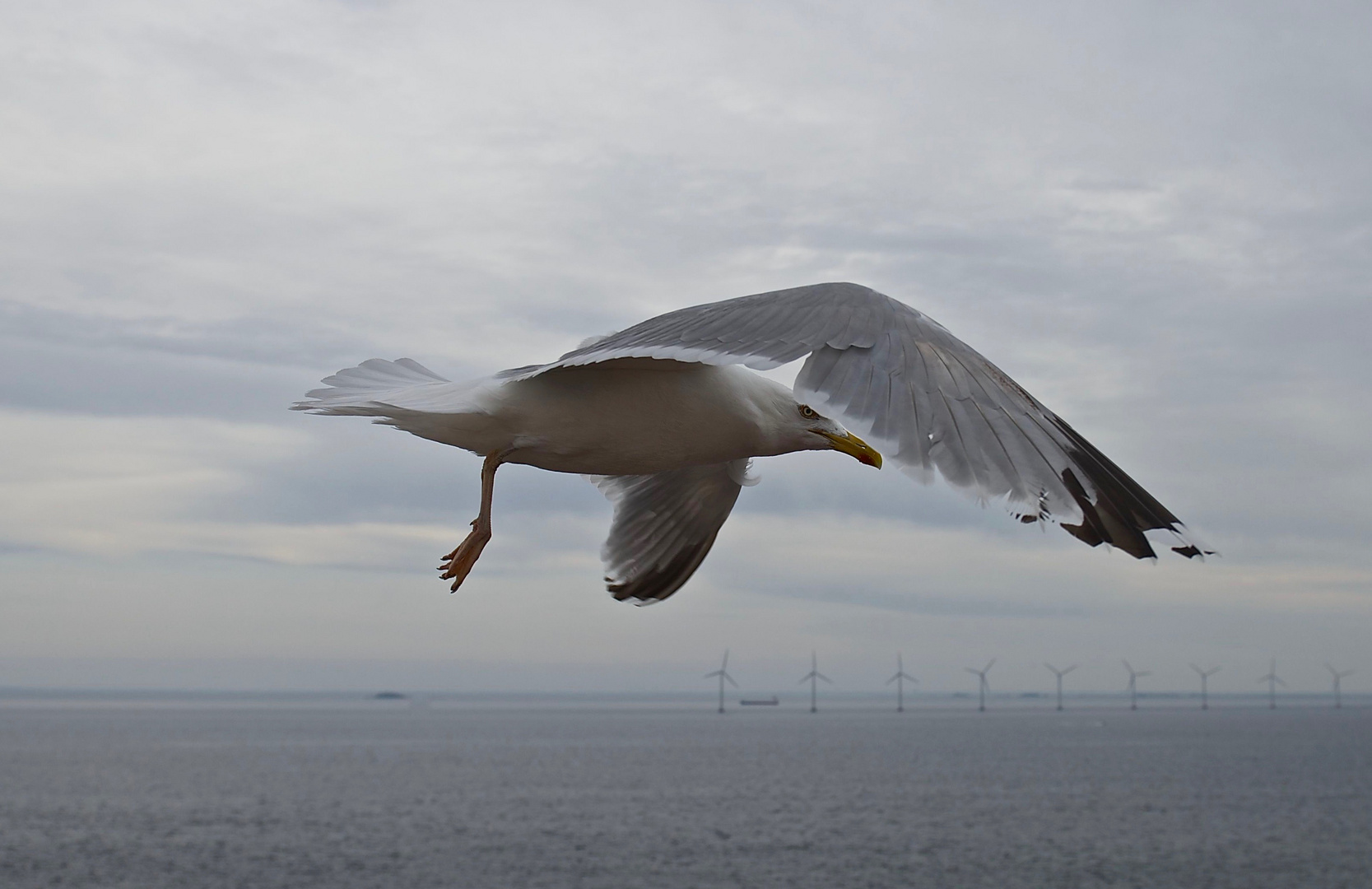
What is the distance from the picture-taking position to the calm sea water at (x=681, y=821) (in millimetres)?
74500

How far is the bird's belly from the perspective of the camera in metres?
5.54

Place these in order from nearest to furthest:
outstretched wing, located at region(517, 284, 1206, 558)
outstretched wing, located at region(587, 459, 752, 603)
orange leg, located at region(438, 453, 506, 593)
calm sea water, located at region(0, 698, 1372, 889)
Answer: outstretched wing, located at region(517, 284, 1206, 558)
orange leg, located at region(438, 453, 506, 593)
outstretched wing, located at region(587, 459, 752, 603)
calm sea water, located at region(0, 698, 1372, 889)

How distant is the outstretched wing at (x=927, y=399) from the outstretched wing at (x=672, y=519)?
131 inches

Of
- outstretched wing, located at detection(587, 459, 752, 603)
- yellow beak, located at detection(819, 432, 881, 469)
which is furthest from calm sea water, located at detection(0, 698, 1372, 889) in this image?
yellow beak, located at detection(819, 432, 881, 469)

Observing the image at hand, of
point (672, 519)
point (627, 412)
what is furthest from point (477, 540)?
point (672, 519)

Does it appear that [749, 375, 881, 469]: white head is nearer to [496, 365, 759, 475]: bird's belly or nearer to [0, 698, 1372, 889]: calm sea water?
[496, 365, 759, 475]: bird's belly

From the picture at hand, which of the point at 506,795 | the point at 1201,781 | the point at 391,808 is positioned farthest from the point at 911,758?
the point at 391,808

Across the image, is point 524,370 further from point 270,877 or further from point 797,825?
point 797,825

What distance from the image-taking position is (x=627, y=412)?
18.2 feet

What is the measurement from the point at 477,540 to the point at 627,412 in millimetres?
840

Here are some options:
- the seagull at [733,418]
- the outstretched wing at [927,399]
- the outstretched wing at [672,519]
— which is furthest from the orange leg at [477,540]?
the outstretched wing at [672,519]

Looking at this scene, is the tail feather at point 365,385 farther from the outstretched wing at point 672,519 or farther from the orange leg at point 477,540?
the outstretched wing at point 672,519

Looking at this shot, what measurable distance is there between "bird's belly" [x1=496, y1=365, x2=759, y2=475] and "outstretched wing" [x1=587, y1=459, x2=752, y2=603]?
247 cm

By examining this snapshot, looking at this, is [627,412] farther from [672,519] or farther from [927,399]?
[672,519]
